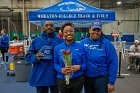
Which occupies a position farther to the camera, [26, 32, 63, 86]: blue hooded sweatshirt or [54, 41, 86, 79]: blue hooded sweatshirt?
[26, 32, 63, 86]: blue hooded sweatshirt

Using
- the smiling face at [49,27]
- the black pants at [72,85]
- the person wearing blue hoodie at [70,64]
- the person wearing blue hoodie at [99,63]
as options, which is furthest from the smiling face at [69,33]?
the black pants at [72,85]

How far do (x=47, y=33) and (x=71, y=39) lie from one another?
21.0 inches


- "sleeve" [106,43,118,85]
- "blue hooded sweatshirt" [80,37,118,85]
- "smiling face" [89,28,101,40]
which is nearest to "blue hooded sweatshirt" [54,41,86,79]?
"blue hooded sweatshirt" [80,37,118,85]

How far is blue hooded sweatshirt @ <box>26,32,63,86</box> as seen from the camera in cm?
373

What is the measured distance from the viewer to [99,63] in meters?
3.48

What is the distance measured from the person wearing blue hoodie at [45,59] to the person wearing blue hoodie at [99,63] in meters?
0.49

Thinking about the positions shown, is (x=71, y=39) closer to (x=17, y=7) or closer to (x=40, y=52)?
(x=40, y=52)

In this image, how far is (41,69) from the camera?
12.4 feet

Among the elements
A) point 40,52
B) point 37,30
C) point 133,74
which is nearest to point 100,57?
point 40,52

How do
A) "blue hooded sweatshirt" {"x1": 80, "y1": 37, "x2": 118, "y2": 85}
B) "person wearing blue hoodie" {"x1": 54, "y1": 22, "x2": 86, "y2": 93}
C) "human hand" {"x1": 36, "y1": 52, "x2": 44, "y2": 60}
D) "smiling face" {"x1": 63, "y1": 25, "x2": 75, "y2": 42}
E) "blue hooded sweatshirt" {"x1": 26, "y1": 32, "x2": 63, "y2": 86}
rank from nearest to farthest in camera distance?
"person wearing blue hoodie" {"x1": 54, "y1": 22, "x2": 86, "y2": 93} → "smiling face" {"x1": 63, "y1": 25, "x2": 75, "y2": 42} → "blue hooded sweatshirt" {"x1": 80, "y1": 37, "x2": 118, "y2": 85} → "human hand" {"x1": 36, "y1": 52, "x2": 44, "y2": 60} → "blue hooded sweatshirt" {"x1": 26, "y1": 32, "x2": 63, "y2": 86}

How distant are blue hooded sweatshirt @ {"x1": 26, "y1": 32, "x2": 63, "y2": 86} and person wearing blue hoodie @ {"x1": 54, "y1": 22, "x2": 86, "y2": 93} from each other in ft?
1.09

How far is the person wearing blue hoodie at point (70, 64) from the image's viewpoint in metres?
3.24

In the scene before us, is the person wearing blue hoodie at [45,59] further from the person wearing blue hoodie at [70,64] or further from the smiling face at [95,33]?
the smiling face at [95,33]

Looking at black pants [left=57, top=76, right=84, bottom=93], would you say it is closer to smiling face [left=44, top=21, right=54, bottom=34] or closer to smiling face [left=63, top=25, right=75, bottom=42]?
smiling face [left=63, top=25, right=75, bottom=42]
